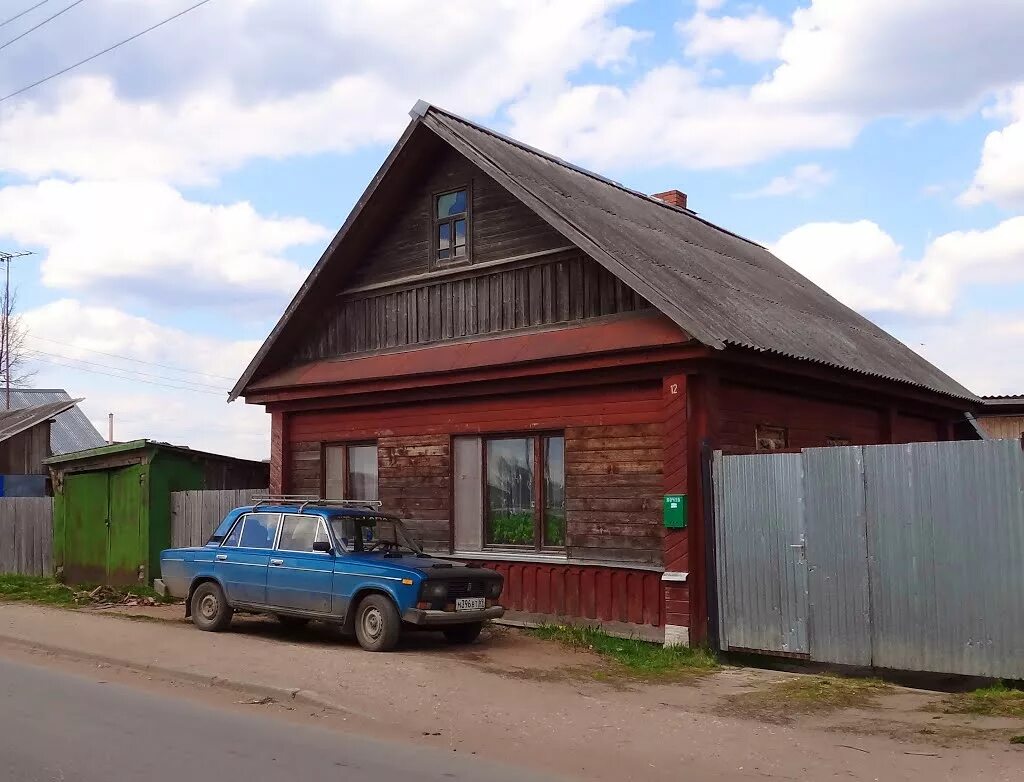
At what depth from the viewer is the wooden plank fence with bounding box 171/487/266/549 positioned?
56.6 feet

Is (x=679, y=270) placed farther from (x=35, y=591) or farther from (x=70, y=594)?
(x=35, y=591)

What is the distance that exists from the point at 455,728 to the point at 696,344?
17.4 feet

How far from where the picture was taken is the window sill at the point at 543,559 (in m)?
12.4

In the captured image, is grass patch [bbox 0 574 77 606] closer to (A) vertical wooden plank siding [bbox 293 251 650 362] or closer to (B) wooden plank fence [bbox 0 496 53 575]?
(B) wooden plank fence [bbox 0 496 53 575]

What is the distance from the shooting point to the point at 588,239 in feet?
41.8

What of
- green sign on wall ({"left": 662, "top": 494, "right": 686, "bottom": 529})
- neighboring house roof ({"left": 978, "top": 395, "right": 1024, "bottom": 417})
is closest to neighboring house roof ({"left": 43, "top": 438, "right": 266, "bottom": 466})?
green sign on wall ({"left": 662, "top": 494, "right": 686, "bottom": 529})

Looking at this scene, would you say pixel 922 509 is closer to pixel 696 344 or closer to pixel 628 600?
pixel 696 344

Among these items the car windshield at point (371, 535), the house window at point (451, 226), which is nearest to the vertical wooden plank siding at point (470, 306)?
the house window at point (451, 226)

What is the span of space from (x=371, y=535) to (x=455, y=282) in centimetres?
442

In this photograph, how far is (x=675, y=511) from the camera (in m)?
11.8

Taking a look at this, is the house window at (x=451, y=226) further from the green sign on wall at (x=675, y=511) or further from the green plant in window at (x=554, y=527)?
the green sign on wall at (x=675, y=511)

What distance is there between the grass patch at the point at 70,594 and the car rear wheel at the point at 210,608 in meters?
3.71

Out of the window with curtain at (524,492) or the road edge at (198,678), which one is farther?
the window with curtain at (524,492)

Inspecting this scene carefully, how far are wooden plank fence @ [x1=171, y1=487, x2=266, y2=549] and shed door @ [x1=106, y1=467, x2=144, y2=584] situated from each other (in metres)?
0.61
